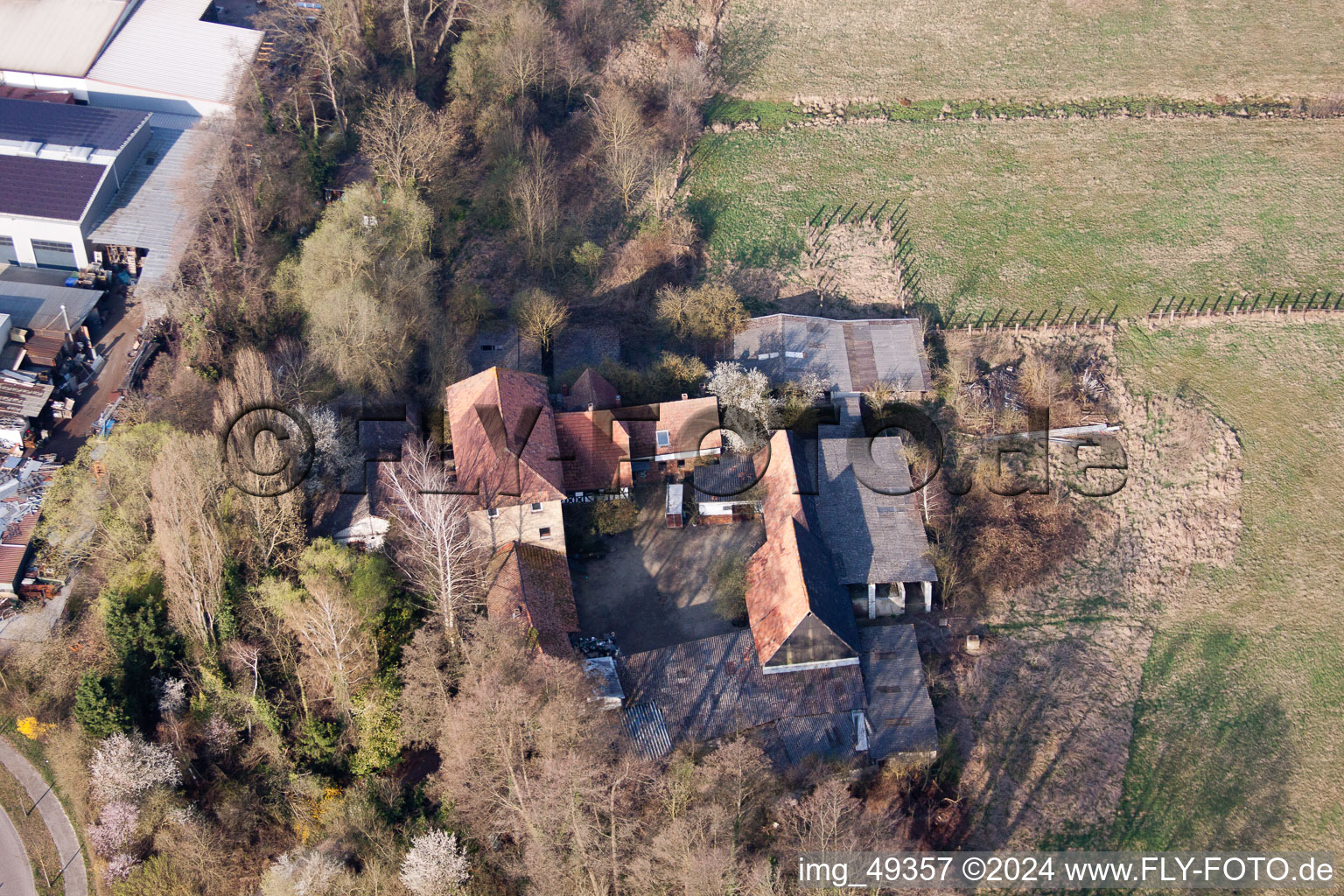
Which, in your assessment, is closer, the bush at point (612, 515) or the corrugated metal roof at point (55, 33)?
the bush at point (612, 515)

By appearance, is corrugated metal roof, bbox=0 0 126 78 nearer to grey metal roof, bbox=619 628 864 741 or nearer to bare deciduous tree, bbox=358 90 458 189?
bare deciduous tree, bbox=358 90 458 189

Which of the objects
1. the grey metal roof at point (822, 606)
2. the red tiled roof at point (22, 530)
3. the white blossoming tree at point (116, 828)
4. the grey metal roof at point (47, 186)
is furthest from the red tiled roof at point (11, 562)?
the grey metal roof at point (822, 606)

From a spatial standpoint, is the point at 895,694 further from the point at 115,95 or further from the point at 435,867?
the point at 115,95

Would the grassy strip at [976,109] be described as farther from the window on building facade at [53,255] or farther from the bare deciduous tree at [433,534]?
the window on building facade at [53,255]

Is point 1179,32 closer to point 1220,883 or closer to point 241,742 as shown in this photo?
point 1220,883

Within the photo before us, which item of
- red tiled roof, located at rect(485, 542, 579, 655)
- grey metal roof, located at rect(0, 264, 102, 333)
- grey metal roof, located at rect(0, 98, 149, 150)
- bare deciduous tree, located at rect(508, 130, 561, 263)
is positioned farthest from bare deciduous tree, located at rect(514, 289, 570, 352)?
grey metal roof, located at rect(0, 98, 149, 150)

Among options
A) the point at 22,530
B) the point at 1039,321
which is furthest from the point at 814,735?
the point at 22,530
